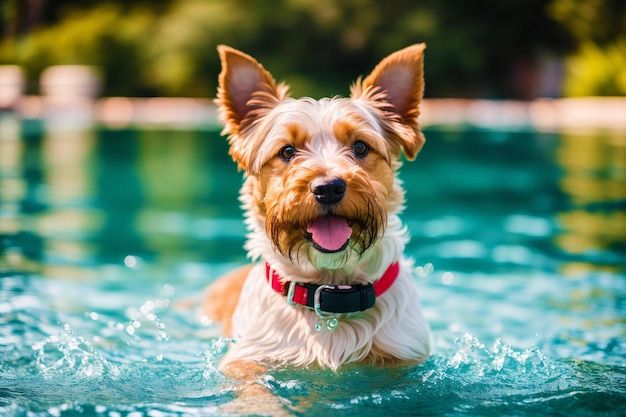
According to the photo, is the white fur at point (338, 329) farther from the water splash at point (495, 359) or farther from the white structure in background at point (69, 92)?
the white structure in background at point (69, 92)

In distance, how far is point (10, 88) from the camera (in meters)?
29.8

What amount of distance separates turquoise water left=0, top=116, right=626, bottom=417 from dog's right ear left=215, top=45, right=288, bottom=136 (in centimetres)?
138

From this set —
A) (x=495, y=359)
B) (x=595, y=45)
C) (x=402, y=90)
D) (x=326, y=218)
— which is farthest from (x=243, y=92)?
(x=595, y=45)

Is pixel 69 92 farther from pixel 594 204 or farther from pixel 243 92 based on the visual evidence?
pixel 243 92

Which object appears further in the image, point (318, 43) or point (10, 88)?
point (318, 43)

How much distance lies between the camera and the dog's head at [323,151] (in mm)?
3963

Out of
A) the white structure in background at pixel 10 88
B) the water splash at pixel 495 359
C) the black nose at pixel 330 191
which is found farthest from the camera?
the white structure in background at pixel 10 88

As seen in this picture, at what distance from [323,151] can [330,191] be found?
367 mm

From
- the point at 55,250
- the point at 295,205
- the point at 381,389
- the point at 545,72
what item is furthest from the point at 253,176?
the point at 545,72

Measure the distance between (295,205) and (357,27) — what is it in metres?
32.0

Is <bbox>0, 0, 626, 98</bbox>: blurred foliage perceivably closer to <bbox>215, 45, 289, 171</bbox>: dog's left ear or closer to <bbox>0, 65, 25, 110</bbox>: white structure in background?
<bbox>0, 65, 25, 110</bbox>: white structure in background

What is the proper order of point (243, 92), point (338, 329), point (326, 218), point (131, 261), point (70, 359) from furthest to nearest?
point (131, 261), point (70, 359), point (243, 92), point (338, 329), point (326, 218)

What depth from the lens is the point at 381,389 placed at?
4203mm

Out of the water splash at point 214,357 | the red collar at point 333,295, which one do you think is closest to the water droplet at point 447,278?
the water splash at point 214,357
